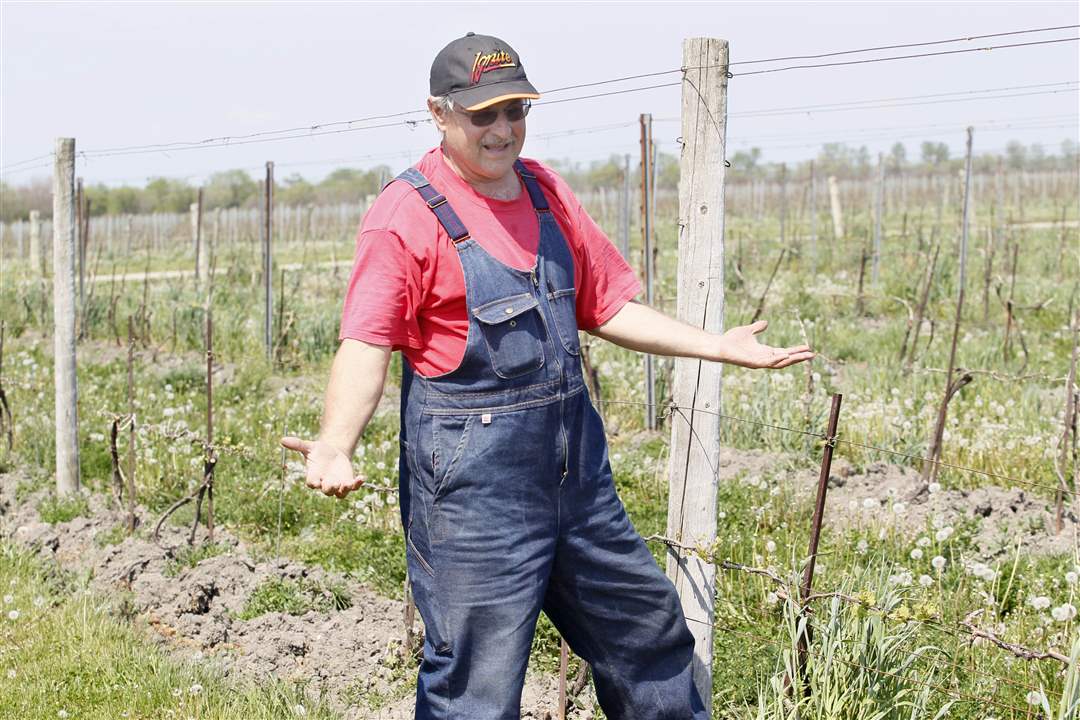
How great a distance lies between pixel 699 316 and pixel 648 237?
12.9 feet

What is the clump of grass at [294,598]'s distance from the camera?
15.8ft

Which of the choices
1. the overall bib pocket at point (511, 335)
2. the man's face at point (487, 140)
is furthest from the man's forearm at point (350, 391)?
the man's face at point (487, 140)

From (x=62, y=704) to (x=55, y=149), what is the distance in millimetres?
3537

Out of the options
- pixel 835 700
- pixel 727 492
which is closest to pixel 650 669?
pixel 835 700

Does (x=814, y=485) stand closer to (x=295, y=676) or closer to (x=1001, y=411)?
(x=1001, y=411)

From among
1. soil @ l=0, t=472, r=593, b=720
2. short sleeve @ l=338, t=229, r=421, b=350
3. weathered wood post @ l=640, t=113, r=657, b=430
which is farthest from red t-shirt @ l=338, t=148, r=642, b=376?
weathered wood post @ l=640, t=113, r=657, b=430

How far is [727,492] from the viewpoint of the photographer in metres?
5.96

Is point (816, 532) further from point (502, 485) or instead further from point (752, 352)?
point (502, 485)

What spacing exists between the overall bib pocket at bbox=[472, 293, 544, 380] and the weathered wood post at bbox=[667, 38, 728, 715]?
2.00 feet

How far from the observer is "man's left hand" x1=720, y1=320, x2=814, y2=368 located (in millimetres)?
2852

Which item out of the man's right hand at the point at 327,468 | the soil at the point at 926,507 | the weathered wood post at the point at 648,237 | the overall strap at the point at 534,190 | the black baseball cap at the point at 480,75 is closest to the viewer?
the man's right hand at the point at 327,468

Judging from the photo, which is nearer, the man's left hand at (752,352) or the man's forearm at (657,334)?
the man's left hand at (752,352)

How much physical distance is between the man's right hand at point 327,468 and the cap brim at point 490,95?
2.83ft

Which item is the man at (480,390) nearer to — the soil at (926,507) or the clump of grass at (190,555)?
the soil at (926,507)
